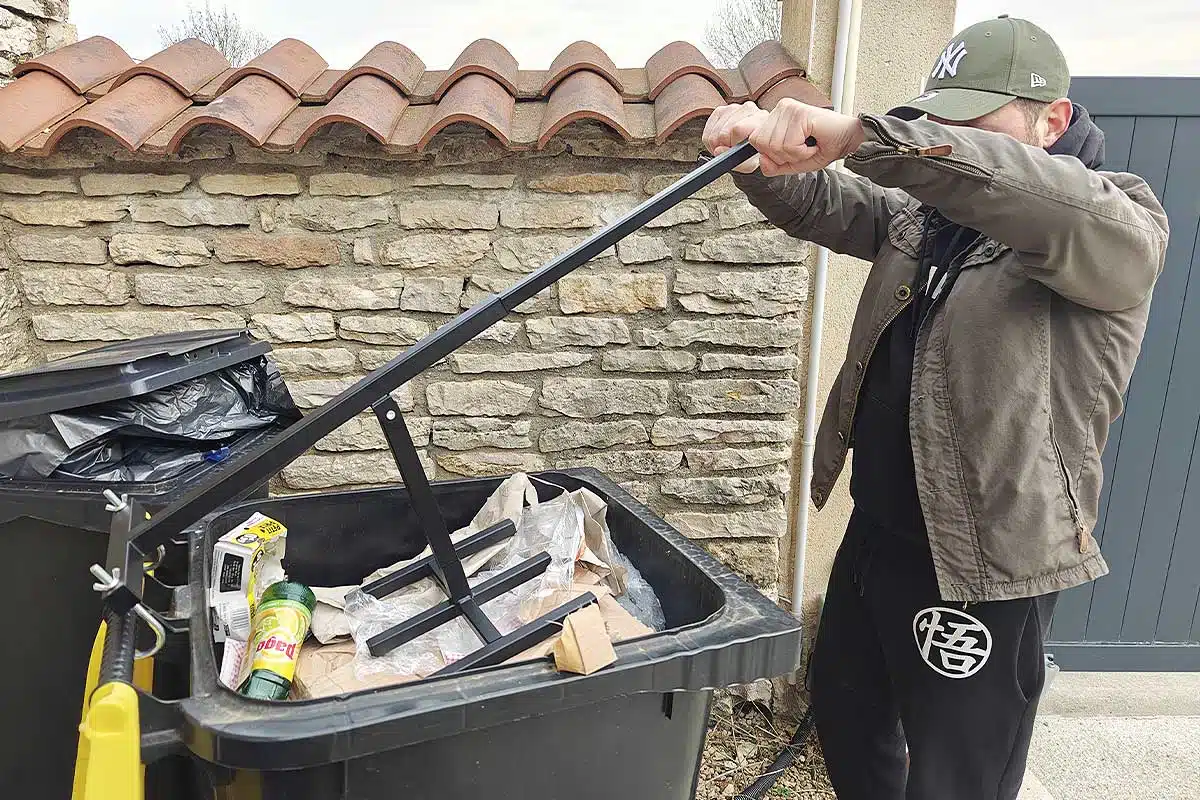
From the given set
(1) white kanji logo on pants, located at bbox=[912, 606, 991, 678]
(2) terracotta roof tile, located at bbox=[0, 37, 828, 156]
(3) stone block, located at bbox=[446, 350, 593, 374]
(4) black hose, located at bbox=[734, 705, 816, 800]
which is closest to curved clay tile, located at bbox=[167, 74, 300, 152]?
(2) terracotta roof tile, located at bbox=[0, 37, 828, 156]

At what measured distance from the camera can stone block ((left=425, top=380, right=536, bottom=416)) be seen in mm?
2436

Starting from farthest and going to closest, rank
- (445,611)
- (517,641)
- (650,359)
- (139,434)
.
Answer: (650,359), (139,434), (445,611), (517,641)

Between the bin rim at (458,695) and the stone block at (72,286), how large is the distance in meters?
1.54

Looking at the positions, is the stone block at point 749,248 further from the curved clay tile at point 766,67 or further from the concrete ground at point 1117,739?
the concrete ground at point 1117,739

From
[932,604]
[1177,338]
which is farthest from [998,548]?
[1177,338]

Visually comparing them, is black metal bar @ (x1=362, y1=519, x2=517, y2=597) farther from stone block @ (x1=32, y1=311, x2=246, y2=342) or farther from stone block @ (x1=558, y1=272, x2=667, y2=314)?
stone block @ (x1=32, y1=311, x2=246, y2=342)

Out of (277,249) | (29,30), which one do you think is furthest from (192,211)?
(29,30)

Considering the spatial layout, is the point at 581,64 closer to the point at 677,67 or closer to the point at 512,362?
the point at 677,67

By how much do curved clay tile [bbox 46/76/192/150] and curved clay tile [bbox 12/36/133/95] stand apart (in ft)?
0.46

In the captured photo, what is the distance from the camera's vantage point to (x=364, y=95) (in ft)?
7.39

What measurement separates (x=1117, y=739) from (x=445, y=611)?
2.66 m

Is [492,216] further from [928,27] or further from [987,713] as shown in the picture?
[987,713]

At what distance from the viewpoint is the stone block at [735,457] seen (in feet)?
8.30

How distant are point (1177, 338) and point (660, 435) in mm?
1822
